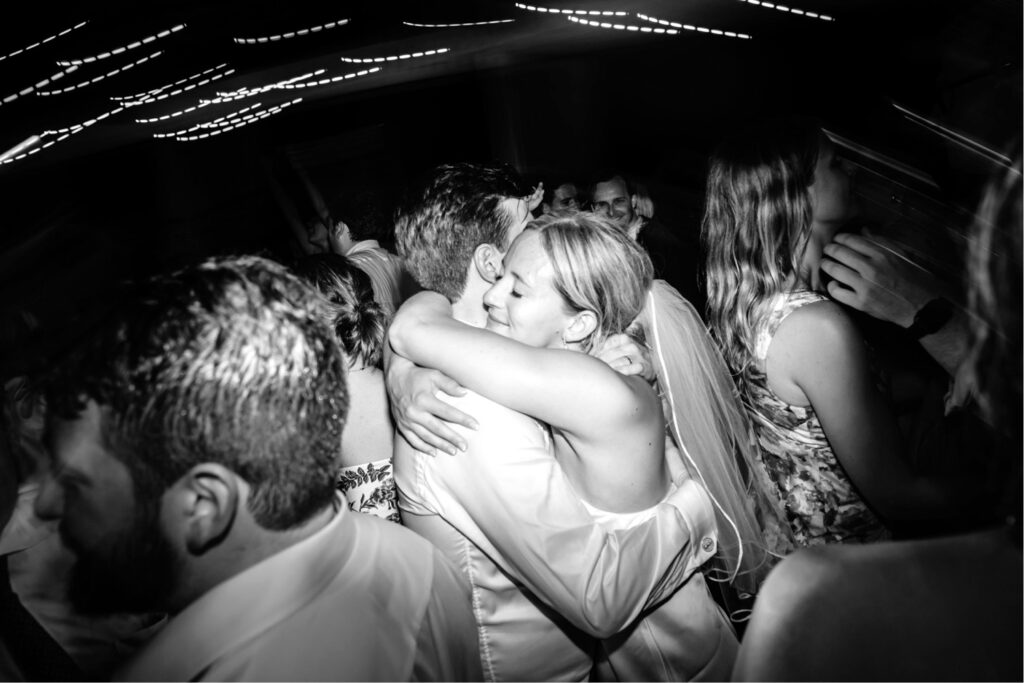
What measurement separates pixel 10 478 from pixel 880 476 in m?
1.49

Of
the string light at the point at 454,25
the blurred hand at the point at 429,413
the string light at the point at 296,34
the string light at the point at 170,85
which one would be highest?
the string light at the point at 296,34

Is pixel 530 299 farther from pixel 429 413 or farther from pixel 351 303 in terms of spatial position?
pixel 351 303

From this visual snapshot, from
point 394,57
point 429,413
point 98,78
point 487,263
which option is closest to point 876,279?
point 487,263

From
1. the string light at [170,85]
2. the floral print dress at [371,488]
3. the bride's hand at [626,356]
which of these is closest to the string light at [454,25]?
the string light at [170,85]

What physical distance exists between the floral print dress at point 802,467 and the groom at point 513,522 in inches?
11.6

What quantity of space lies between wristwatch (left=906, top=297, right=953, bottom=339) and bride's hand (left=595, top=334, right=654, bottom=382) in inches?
20.8

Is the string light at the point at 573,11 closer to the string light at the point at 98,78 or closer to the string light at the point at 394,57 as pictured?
the string light at the point at 394,57

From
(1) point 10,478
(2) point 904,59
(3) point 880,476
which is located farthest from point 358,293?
(2) point 904,59

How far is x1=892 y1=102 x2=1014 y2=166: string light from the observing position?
3.68ft

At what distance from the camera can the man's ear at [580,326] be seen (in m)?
1.17

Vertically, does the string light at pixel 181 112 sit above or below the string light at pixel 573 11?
below

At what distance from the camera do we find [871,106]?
1345 mm

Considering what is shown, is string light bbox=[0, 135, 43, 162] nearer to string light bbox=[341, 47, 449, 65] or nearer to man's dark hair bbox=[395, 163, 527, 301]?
string light bbox=[341, 47, 449, 65]

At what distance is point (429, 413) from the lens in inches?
43.4
